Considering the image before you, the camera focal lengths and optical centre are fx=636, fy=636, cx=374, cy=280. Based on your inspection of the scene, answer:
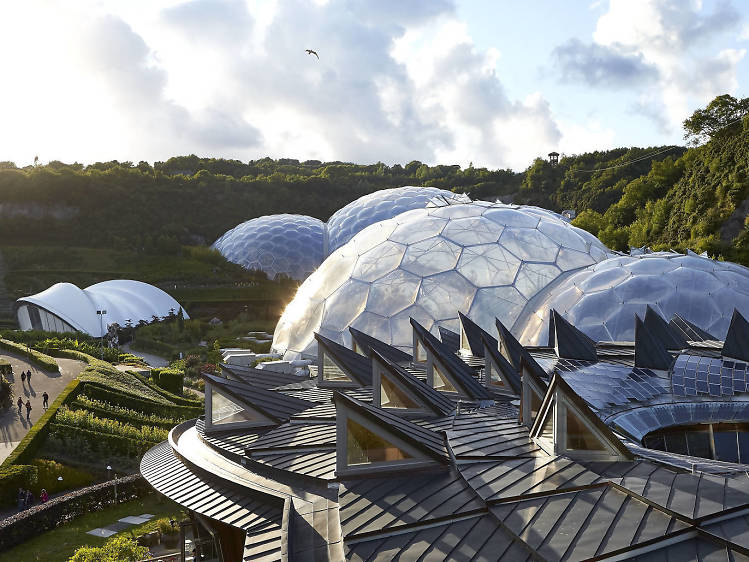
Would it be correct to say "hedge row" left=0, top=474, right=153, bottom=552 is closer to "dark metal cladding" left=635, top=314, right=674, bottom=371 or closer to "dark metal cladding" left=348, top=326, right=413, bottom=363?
"dark metal cladding" left=348, top=326, right=413, bottom=363

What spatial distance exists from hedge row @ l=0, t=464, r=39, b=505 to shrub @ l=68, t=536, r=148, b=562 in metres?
7.23

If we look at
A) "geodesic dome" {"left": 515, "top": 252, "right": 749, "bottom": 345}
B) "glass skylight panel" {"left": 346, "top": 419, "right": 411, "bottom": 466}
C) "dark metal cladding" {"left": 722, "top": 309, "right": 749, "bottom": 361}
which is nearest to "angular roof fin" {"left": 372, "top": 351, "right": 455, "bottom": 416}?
"glass skylight panel" {"left": 346, "top": 419, "right": 411, "bottom": 466}

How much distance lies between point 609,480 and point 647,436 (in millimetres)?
6946

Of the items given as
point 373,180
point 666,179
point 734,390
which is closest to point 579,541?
point 734,390

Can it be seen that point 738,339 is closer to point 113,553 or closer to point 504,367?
point 504,367

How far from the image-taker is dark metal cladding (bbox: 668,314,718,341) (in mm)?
20822

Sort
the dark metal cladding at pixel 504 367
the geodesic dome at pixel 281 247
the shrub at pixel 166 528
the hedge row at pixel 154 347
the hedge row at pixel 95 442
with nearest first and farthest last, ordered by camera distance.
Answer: the dark metal cladding at pixel 504 367 → the shrub at pixel 166 528 → the hedge row at pixel 95 442 → the hedge row at pixel 154 347 → the geodesic dome at pixel 281 247

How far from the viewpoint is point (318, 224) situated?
3258 inches

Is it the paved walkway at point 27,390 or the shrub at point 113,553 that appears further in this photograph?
the paved walkway at point 27,390

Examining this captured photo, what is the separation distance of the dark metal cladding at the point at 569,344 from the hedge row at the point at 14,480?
19357mm

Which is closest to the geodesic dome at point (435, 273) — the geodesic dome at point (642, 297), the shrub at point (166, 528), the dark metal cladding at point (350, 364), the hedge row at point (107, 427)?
the geodesic dome at point (642, 297)

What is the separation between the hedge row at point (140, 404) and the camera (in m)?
31.3

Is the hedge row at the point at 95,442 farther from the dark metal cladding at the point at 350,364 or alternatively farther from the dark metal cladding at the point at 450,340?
the dark metal cladding at the point at 350,364

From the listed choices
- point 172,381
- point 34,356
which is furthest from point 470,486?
point 34,356
